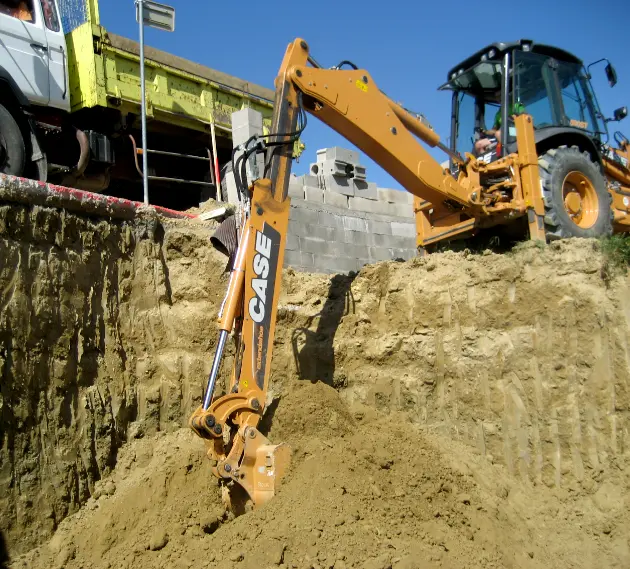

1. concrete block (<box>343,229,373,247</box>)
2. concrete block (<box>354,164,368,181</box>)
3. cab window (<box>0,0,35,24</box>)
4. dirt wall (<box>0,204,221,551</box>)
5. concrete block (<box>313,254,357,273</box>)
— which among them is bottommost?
dirt wall (<box>0,204,221,551</box>)

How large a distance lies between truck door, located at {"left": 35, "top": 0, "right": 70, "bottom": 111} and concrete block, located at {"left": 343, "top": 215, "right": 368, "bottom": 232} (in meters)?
3.50

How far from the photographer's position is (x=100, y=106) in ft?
27.1

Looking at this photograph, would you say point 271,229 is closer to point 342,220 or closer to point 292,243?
point 292,243

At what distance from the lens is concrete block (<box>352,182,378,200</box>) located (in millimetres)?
9250

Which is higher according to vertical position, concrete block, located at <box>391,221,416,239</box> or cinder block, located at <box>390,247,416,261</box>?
concrete block, located at <box>391,221,416,239</box>

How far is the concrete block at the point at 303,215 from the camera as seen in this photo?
8.00 m

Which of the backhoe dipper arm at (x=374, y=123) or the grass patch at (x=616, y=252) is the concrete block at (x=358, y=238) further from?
the grass patch at (x=616, y=252)

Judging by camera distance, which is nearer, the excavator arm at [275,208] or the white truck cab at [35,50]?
the excavator arm at [275,208]

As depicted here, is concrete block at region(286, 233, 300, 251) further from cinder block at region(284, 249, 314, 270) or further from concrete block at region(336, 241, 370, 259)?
concrete block at region(336, 241, 370, 259)

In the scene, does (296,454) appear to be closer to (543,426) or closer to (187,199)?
(543,426)

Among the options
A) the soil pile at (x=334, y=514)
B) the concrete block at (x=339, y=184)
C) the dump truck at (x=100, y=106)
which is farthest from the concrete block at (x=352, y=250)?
the soil pile at (x=334, y=514)

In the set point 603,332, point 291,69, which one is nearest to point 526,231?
point 603,332

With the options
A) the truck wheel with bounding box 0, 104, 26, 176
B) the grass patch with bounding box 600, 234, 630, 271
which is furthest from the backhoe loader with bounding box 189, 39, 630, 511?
Answer: the truck wheel with bounding box 0, 104, 26, 176

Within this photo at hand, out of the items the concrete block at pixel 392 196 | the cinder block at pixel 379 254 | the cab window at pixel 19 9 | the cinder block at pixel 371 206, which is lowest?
the cinder block at pixel 379 254
